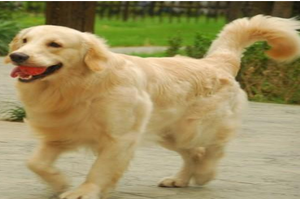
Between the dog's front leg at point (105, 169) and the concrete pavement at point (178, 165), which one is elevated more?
the dog's front leg at point (105, 169)

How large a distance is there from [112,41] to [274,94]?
31.4 feet

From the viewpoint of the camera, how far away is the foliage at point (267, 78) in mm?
12742

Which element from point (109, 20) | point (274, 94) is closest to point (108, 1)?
point (109, 20)

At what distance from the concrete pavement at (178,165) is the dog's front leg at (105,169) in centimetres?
38

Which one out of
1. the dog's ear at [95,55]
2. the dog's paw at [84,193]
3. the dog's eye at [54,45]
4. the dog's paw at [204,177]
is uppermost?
the dog's eye at [54,45]

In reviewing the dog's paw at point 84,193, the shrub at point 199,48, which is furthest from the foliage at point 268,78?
the dog's paw at point 84,193

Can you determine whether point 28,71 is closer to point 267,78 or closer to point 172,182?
point 172,182

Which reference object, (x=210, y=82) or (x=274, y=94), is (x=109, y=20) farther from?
(x=210, y=82)

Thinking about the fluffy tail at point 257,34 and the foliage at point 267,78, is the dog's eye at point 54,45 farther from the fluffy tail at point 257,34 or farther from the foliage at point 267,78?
the foliage at point 267,78

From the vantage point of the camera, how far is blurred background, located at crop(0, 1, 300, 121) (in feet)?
37.9

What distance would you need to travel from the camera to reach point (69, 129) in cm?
577

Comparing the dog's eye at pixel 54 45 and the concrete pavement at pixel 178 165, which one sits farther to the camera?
the concrete pavement at pixel 178 165

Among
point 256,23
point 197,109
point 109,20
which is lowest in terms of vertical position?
point 109,20

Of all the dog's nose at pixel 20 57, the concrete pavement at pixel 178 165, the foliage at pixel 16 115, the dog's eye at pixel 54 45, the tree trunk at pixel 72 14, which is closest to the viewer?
the dog's nose at pixel 20 57
